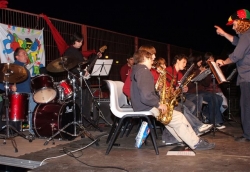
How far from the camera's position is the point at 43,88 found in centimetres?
644

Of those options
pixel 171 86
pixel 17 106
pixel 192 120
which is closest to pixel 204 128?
pixel 192 120

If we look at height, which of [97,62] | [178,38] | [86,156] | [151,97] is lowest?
[86,156]

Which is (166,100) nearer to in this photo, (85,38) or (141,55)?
(141,55)

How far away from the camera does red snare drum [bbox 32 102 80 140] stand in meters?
6.50

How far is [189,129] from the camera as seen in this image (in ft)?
17.4

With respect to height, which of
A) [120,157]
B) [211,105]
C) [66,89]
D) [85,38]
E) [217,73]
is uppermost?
[85,38]

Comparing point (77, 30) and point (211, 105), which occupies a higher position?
point (77, 30)

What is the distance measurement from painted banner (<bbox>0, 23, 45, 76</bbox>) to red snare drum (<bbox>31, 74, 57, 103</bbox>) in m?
1.34

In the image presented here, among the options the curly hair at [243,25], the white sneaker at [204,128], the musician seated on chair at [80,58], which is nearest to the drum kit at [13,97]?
the musician seated on chair at [80,58]

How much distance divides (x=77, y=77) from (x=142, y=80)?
7.17 ft

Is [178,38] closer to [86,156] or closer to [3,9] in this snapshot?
[3,9]

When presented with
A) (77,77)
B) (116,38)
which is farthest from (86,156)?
(116,38)

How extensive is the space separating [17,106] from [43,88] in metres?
0.58

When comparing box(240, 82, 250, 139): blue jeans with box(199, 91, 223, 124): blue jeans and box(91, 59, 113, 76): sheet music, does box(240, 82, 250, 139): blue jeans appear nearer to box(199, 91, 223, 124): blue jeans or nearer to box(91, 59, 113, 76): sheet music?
box(199, 91, 223, 124): blue jeans
